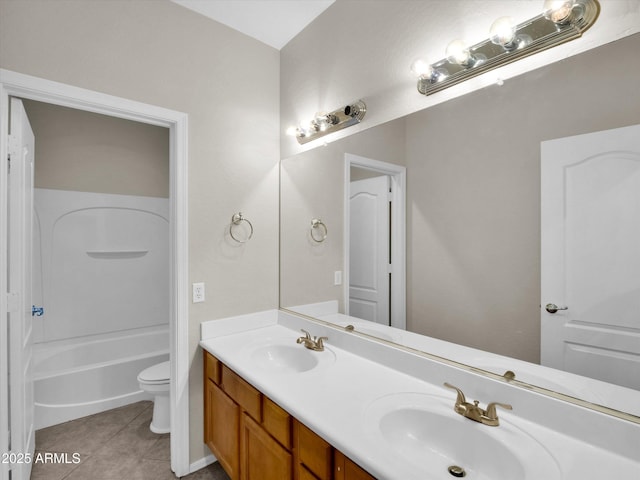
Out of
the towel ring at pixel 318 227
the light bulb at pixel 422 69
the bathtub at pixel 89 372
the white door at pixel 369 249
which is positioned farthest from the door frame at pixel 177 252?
the light bulb at pixel 422 69

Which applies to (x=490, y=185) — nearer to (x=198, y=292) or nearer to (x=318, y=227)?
(x=318, y=227)

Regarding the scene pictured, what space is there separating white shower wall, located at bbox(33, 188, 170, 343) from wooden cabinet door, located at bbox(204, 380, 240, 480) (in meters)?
1.81

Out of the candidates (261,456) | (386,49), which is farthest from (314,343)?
(386,49)

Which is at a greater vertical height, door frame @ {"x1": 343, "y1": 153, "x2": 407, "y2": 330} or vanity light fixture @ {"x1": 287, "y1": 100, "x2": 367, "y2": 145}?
vanity light fixture @ {"x1": 287, "y1": 100, "x2": 367, "y2": 145}

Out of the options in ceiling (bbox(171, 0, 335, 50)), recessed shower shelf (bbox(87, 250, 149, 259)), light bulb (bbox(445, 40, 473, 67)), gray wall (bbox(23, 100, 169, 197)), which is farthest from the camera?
recessed shower shelf (bbox(87, 250, 149, 259))

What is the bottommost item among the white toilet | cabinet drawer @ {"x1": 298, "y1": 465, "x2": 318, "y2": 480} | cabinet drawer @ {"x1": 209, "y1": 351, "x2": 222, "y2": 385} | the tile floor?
the tile floor

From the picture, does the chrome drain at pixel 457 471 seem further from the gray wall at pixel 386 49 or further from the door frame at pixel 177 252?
the door frame at pixel 177 252

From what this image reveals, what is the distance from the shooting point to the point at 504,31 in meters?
1.08

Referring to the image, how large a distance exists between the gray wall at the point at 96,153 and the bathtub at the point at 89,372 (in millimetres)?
1394

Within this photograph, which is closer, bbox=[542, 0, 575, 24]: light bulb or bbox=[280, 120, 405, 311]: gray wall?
bbox=[542, 0, 575, 24]: light bulb

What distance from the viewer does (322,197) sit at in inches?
78.5

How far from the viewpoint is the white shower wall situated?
9.45 ft

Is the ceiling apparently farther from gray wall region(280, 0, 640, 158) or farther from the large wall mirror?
the large wall mirror

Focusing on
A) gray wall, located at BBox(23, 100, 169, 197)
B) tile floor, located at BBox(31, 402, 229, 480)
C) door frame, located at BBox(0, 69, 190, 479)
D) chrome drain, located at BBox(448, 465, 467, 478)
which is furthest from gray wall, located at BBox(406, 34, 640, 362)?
gray wall, located at BBox(23, 100, 169, 197)
